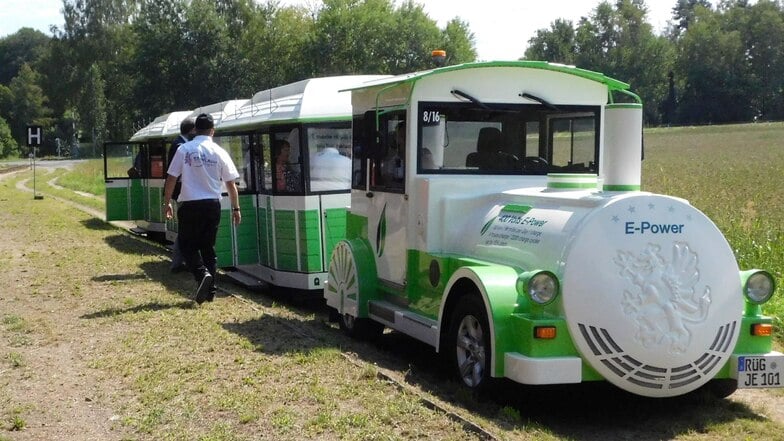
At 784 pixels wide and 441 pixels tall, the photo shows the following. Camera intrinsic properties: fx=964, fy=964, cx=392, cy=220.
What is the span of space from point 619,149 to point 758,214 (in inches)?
461

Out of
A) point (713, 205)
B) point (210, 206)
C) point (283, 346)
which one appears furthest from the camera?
point (713, 205)

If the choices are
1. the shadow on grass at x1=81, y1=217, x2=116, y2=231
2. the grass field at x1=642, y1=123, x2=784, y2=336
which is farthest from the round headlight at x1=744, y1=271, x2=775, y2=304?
the shadow on grass at x1=81, y1=217, x2=116, y2=231

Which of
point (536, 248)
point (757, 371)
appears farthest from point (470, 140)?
point (757, 371)

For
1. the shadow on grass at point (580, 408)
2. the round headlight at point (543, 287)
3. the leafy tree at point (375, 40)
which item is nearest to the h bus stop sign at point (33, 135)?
the shadow on grass at point (580, 408)

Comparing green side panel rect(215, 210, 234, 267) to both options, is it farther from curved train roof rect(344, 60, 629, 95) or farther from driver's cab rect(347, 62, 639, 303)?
curved train roof rect(344, 60, 629, 95)

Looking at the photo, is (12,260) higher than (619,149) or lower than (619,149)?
lower

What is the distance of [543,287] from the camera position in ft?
19.9

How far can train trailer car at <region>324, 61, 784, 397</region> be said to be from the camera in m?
6.04

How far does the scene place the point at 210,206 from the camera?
10.3 meters

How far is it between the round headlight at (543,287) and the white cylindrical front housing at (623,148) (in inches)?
39.6

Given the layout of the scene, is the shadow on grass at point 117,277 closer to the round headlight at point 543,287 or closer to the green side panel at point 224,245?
the green side panel at point 224,245

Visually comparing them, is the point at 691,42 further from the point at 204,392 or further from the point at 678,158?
the point at 204,392

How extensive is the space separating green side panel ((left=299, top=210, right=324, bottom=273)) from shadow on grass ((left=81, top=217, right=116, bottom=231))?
1103 cm

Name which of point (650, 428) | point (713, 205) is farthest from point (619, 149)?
point (713, 205)
